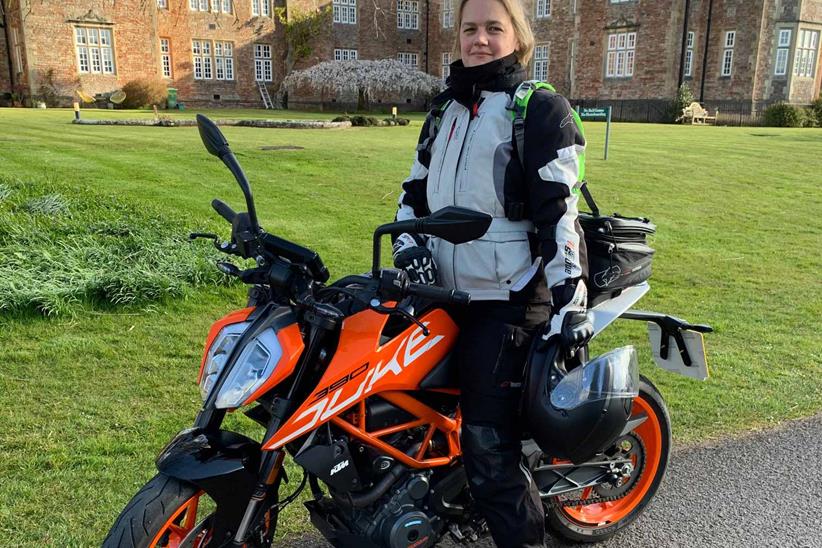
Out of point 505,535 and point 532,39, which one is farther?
point 532,39

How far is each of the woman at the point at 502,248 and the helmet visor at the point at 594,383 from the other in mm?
181

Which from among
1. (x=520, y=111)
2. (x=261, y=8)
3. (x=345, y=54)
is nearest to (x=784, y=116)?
(x=345, y=54)

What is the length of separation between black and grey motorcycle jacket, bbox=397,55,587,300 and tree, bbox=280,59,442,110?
1674 inches

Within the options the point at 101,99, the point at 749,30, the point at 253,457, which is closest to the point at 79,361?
the point at 253,457

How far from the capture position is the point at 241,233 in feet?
7.52

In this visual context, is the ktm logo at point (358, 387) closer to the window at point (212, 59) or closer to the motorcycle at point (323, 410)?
the motorcycle at point (323, 410)

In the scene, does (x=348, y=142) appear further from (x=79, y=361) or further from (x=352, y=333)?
(x=352, y=333)

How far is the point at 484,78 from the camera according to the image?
8.46 ft

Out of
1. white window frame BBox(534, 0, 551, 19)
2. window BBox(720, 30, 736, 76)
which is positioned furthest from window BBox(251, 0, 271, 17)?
window BBox(720, 30, 736, 76)

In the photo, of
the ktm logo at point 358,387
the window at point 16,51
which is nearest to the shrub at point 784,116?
the ktm logo at point 358,387

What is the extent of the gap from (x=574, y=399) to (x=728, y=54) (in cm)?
4154

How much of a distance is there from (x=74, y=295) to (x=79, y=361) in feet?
4.05

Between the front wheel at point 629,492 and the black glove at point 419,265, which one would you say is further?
the front wheel at point 629,492

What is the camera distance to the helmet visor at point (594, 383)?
7.79 feet
